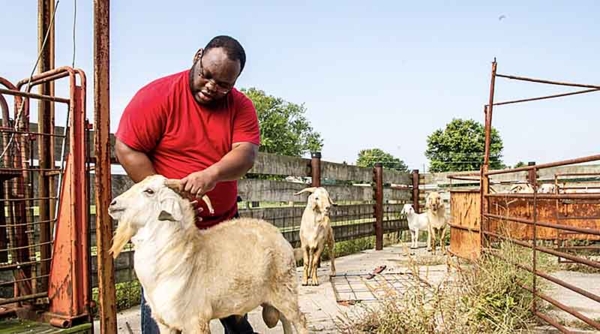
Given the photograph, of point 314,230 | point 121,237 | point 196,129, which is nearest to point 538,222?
point 196,129

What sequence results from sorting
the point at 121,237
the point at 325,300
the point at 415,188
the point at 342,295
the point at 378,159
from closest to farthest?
the point at 121,237 < the point at 325,300 < the point at 342,295 < the point at 415,188 < the point at 378,159

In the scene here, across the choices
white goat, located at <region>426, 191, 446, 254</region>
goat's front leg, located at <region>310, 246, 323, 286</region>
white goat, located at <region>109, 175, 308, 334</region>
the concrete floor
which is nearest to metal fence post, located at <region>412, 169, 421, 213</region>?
white goat, located at <region>426, 191, 446, 254</region>

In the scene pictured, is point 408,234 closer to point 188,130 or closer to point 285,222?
point 285,222

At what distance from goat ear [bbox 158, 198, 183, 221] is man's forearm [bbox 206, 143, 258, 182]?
0.25 meters

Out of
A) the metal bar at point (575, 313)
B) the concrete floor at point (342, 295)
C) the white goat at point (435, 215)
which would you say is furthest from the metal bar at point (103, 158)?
the white goat at point (435, 215)

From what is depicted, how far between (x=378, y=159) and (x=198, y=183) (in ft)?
236

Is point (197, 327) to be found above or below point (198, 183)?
below

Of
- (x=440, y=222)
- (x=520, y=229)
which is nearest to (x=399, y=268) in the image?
(x=520, y=229)

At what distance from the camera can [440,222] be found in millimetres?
11180

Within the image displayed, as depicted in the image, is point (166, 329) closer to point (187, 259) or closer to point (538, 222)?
point (187, 259)

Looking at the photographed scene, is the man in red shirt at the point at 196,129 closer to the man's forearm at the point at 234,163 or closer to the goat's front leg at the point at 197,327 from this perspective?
the man's forearm at the point at 234,163

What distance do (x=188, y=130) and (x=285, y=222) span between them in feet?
19.2

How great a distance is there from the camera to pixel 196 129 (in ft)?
9.59

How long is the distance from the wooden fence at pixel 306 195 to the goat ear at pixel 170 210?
2730 mm
